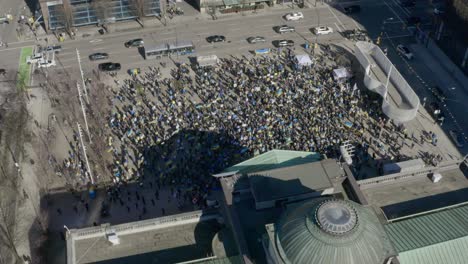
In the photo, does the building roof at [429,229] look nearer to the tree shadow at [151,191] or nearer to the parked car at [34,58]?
the tree shadow at [151,191]

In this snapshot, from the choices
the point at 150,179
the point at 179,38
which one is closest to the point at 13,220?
the point at 150,179

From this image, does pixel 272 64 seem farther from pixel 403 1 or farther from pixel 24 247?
pixel 24 247

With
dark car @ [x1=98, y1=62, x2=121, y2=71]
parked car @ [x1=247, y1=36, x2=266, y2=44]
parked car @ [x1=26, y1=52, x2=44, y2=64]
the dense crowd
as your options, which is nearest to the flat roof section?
the dense crowd

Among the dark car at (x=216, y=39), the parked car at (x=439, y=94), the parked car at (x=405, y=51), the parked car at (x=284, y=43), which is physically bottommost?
the parked car at (x=439, y=94)

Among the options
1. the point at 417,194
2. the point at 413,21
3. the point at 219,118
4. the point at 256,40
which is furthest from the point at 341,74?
the point at 417,194

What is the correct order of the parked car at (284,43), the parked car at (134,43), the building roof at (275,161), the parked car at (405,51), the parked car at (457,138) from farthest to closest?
the parked car at (134,43)
the parked car at (284,43)
the parked car at (405,51)
the parked car at (457,138)
the building roof at (275,161)

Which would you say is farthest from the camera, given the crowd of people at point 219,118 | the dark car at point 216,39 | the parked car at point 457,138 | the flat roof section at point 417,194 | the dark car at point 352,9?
the dark car at point 352,9

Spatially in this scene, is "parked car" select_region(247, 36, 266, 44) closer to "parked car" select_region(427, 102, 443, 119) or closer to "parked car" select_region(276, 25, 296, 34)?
"parked car" select_region(276, 25, 296, 34)

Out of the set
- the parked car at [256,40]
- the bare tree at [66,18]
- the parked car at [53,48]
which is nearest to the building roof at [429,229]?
the parked car at [256,40]
